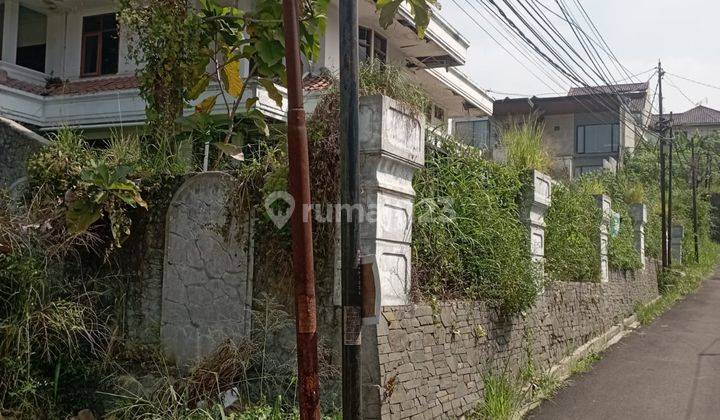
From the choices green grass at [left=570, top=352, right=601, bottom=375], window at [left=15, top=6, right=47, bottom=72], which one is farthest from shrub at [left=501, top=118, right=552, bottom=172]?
window at [left=15, top=6, right=47, bottom=72]

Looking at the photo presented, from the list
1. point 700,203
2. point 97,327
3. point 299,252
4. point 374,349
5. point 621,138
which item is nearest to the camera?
point 299,252

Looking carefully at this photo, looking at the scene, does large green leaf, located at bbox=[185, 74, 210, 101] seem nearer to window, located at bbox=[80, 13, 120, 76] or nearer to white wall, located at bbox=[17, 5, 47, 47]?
window, located at bbox=[80, 13, 120, 76]

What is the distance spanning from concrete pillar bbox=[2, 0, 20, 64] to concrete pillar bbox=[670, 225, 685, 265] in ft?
73.0

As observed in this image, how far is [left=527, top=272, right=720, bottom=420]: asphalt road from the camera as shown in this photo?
29.1ft

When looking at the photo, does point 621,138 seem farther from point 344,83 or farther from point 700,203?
point 344,83

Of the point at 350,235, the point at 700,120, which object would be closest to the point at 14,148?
the point at 350,235

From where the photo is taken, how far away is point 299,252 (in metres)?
4.78

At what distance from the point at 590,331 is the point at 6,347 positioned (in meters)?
9.69

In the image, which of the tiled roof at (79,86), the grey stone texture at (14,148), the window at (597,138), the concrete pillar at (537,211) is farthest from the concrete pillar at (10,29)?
the window at (597,138)

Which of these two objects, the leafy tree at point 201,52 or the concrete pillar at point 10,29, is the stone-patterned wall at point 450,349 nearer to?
the leafy tree at point 201,52

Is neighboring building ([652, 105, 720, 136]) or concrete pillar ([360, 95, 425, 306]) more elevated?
neighboring building ([652, 105, 720, 136])

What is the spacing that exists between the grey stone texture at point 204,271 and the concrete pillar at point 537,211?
4.42m

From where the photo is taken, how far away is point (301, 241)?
188 inches

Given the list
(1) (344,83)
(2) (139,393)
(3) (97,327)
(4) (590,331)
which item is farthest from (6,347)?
(4) (590,331)
